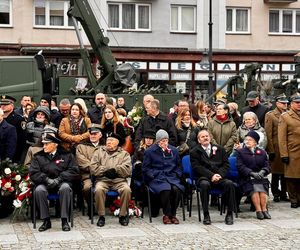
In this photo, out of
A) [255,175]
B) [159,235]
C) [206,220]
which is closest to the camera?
[159,235]

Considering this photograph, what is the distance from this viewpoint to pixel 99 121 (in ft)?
41.2

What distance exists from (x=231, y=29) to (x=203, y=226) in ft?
87.8

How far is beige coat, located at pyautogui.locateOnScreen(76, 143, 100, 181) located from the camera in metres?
11.1

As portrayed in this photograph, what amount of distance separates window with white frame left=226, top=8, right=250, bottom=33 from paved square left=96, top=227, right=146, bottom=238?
27094 mm

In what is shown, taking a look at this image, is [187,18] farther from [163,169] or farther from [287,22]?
[163,169]

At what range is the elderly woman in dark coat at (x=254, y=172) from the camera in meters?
11.2

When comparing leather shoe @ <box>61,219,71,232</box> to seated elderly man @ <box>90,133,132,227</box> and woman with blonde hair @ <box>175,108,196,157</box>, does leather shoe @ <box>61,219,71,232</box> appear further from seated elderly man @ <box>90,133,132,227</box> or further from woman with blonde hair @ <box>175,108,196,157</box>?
woman with blonde hair @ <box>175,108,196,157</box>

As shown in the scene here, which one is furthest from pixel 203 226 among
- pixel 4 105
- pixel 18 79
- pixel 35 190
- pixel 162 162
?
pixel 18 79

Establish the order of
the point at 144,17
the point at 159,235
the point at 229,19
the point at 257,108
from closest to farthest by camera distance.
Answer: the point at 159,235
the point at 257,108
the point at 144,17
the point at 229,19

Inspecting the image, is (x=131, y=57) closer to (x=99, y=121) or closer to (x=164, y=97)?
(x=164, y=97)

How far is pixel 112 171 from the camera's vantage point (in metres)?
10.8

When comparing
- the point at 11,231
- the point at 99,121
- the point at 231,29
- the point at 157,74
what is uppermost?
the point at 231,29

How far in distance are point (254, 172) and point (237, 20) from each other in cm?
2595

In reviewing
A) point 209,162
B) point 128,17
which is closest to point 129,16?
point 128,17
